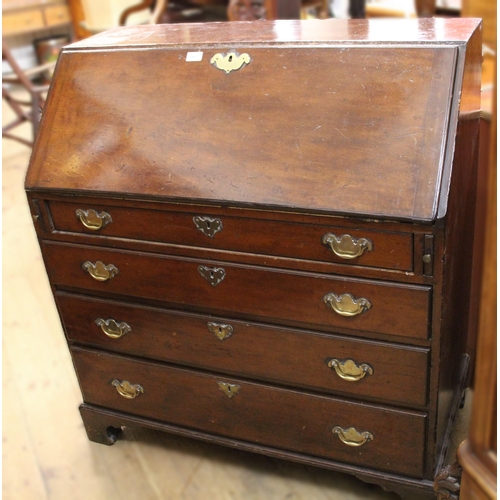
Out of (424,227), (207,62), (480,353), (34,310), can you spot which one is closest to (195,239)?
(207,62)

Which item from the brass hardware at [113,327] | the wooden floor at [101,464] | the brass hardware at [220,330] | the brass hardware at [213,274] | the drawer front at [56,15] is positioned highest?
the brass hardware at [213,274]

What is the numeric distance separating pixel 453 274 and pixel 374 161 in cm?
34

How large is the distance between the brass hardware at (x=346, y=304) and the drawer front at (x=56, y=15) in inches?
244

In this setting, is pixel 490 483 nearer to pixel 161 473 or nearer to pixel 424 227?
pixel 424 227

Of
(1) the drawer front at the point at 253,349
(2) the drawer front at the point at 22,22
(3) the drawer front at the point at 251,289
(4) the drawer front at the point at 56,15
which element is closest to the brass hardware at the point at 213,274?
→ (3) the drawer front at the point at 251,289

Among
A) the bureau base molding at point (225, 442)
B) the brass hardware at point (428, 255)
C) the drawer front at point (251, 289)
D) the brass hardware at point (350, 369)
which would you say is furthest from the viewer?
the bureau base molding at point (225, 442)

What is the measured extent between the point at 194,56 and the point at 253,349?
2.41ft

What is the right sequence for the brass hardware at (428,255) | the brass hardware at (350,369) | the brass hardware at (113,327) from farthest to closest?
1. the brass hardware at (113,327)
2. the brass hardware at (350,369)
3. the brass hardware at (428,255)

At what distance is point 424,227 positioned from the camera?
124cm

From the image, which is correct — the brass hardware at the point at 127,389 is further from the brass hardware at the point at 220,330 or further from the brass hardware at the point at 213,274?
the brass hardware at the point at 213,274

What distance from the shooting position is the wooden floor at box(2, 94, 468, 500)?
1820 millimetres

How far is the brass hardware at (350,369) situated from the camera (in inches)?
58.1

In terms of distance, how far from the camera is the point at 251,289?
1500 millimetres

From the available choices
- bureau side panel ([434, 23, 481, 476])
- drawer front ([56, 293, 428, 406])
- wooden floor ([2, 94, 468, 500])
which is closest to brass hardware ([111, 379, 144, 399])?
drawer front ([56, 293, 428, 406])
